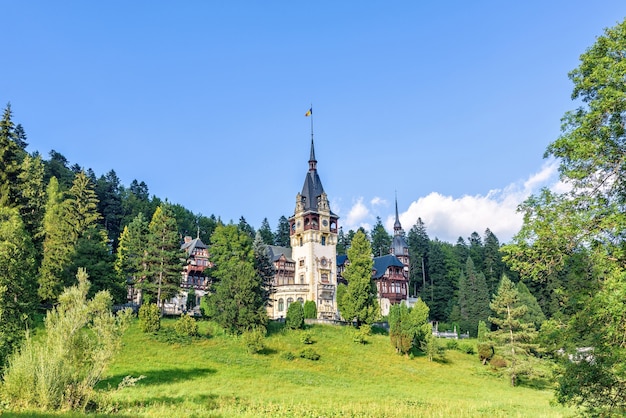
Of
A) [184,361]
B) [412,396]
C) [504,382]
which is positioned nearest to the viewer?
[412,396]

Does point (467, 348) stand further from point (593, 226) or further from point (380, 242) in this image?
point (380, 242)

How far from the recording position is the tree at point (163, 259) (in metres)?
44.7

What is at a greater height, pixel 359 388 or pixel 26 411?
pixel 26 411

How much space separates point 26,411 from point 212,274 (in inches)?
1377

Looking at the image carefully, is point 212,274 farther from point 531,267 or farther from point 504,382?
point 531,267

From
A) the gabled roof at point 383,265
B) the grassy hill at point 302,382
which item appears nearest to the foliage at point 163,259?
the grassy hill at point 302,382

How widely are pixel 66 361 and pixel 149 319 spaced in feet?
72.4

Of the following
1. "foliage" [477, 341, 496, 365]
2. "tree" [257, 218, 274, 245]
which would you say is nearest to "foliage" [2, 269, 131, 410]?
"foliage" [477, 341, 496, 365]

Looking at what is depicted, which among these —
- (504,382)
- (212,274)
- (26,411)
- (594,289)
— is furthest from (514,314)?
(26,411)

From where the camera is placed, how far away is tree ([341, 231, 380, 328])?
52.1 m

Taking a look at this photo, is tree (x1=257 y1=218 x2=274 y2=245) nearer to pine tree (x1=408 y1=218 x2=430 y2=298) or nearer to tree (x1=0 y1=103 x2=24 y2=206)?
pine tree (x1=408 y1=218 x2=430 y2=298)

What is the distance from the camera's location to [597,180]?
13273 mm

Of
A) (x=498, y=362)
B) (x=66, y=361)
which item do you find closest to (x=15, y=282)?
(x=66, y=361)

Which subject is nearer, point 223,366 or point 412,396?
point 412,396
